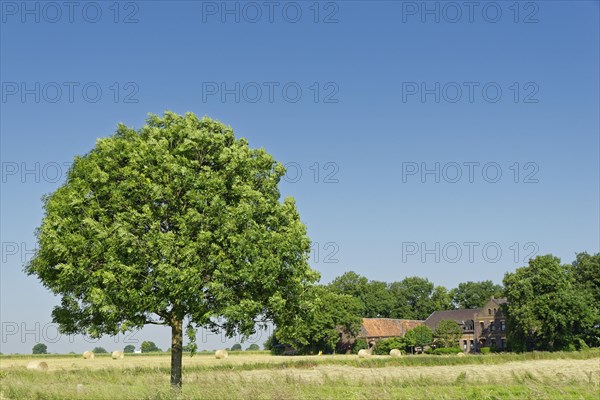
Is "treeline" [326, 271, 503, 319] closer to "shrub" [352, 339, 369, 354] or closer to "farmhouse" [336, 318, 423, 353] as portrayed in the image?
"farmhouse" [336, 318, 423, 353]

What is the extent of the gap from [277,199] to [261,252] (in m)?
3.97

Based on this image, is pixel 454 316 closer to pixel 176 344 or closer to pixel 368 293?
pixel 368 293

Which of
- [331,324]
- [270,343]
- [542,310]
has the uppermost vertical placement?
[542,310]

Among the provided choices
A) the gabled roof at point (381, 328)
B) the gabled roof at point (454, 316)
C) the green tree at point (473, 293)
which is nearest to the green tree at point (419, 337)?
the gabled roof at point (381, 328)

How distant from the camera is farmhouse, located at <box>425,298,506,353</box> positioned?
392ft

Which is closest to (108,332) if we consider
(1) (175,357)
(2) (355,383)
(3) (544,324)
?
(1) (175,357)

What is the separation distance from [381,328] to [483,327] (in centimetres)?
2124

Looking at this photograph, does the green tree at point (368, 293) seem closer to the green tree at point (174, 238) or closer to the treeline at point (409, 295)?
the treeline at point (409, 295)

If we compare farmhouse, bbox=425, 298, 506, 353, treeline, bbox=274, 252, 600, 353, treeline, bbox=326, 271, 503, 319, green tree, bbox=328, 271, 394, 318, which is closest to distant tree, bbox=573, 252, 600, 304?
treeline, bbox=274, 252, 600, 353

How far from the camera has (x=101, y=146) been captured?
26609mm

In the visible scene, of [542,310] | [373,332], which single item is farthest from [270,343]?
[542,310]

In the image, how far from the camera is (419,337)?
353 feet

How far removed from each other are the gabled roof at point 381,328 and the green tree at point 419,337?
12.1m

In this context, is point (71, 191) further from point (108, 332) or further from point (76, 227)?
point (108, 332)
